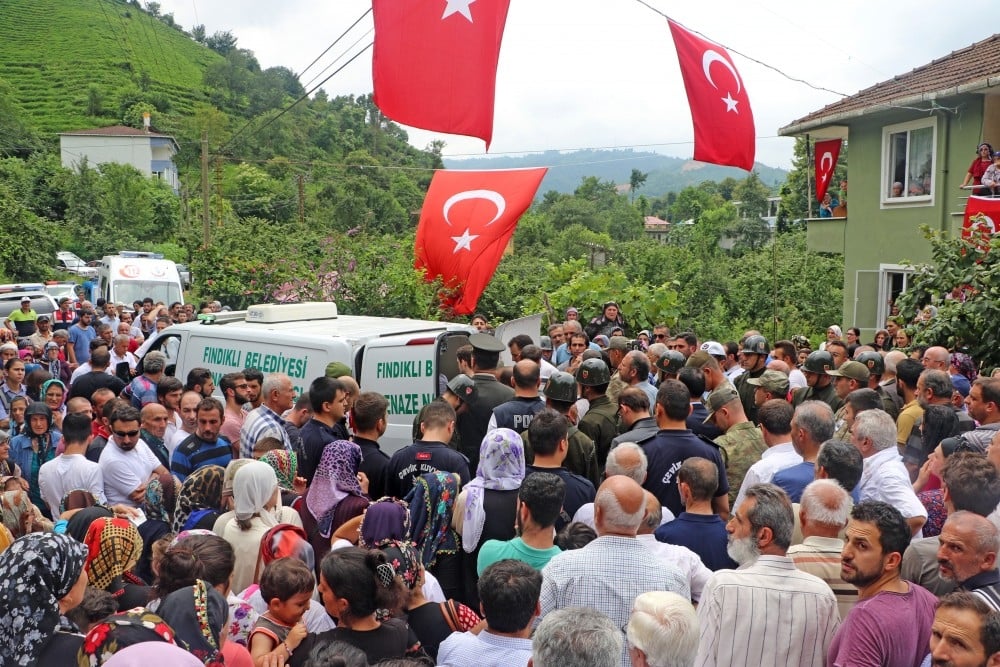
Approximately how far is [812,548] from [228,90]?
126766 mm

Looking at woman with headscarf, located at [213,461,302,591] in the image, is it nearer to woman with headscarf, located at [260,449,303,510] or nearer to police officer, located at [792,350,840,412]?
woman with headscarf, located at [260,449,303,510]

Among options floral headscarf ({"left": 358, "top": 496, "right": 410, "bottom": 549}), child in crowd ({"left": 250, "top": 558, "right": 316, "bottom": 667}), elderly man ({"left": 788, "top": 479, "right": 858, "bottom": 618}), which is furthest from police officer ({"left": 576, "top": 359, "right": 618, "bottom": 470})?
child in crowd ({"left": 250, "top": 558, "right": 316, "bottom": 667})

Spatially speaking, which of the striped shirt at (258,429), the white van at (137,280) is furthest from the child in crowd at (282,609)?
the white van at (137,280)

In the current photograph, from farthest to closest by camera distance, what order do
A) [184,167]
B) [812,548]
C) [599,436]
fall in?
[184,167] < [599,436] < [812,548]

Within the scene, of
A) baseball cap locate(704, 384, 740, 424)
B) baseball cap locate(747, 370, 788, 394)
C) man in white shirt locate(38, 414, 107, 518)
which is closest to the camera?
man in white shirt locate(38, 414, 107, 518)

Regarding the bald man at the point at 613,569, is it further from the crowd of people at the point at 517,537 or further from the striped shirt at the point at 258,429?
the striped shirt at the point at 258,429

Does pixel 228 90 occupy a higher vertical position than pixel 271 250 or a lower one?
higher

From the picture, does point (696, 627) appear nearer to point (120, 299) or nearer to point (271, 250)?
point (271, 250)

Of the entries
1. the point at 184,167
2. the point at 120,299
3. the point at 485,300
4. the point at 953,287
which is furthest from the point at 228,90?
the point at 953,287

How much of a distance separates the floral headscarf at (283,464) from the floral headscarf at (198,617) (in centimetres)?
168

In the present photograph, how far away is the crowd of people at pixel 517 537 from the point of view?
338 centimetres

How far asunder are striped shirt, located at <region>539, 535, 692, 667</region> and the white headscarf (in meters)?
1.49

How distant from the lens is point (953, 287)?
10844 mm

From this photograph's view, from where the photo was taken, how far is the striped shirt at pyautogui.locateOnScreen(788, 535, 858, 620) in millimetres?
4031
